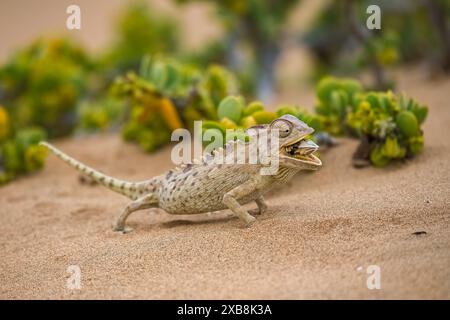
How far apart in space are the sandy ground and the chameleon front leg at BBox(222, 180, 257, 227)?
3.7 inches

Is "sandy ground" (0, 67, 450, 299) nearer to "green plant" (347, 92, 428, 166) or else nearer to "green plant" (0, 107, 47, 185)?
"green plant" (347, 92, 428, 166)

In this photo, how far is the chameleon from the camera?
13.6ft

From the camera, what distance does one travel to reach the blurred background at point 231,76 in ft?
17.7

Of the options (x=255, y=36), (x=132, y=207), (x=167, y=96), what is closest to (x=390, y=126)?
(x=132, y=207)

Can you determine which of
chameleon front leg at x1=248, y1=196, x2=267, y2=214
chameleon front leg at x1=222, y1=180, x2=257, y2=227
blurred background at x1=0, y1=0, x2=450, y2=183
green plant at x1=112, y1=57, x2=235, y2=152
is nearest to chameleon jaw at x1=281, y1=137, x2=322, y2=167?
chameleon front leg at x1=222, y1=180, x2=257, y2=227

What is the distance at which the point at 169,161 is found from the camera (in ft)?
22.3

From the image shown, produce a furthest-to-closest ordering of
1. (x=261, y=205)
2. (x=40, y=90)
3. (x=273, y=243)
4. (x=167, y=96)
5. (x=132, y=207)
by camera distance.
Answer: (x=40, y=90)
(x=167, y=96)
(x=132, y=207)
(x=261, y=205)
(x=273, y=243)

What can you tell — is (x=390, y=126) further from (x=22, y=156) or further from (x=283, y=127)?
(x=22, y=156)

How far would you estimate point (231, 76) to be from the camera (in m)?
8.08

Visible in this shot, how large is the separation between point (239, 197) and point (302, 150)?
55 cm

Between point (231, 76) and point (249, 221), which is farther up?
point (231, 76)

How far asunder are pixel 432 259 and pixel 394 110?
7.26ft

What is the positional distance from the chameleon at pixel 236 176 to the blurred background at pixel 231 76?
0.65 metres
